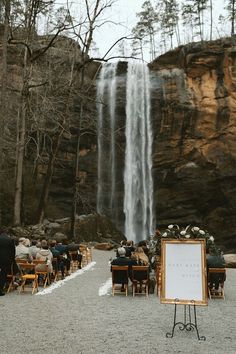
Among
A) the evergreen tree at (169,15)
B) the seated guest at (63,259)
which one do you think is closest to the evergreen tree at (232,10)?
the evergreen tree at (169,15)

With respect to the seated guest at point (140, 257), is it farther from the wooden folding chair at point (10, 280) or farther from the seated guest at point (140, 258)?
the wooden folding chair at point (10, 280)

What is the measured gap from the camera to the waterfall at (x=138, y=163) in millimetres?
32469

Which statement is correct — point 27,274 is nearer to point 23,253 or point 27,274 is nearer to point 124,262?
point 23,253

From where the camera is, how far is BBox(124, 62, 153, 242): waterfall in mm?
32469

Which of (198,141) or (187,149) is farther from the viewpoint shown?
(187,149)

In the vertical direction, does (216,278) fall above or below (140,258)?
below

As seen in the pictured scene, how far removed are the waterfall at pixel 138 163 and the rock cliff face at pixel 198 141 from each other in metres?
0.72

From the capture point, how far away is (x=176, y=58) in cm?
3472

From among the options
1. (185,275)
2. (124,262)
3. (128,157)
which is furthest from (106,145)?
(185,275)

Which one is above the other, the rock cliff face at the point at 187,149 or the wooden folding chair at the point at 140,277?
the rock cliff face at the point at 187,149

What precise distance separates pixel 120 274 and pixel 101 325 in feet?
11.8

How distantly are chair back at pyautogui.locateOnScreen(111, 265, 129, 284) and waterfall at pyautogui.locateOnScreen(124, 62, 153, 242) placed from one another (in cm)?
2116

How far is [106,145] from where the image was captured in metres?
34.3

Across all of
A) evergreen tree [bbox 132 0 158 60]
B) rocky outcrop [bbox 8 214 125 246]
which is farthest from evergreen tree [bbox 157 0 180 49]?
rocky outcrop [bbox 8 214 125 246]
